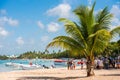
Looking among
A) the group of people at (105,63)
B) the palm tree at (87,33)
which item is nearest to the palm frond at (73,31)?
the palm tree at (87,33)

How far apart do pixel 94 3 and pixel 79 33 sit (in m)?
2.64

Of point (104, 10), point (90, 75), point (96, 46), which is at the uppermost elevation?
point (104, 10)

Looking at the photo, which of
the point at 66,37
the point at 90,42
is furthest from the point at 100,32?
the point at 66,37

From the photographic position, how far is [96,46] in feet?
71.5

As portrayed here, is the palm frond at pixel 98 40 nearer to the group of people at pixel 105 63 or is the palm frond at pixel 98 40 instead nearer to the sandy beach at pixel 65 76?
the sandy beach at pixel 65 76

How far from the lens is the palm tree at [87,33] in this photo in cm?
2150

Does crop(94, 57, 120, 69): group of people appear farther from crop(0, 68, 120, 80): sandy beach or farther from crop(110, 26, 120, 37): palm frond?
crop(110, 26, 120, 37): palm frond

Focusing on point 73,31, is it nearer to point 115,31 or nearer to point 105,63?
point 115,31

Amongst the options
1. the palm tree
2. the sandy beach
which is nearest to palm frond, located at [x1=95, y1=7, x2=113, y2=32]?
the palm tree

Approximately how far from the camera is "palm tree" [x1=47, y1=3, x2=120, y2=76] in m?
21.5

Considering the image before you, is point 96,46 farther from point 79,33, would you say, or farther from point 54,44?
point 54,44

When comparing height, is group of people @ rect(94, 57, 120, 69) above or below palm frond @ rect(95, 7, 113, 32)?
below

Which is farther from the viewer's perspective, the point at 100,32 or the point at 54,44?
the point at 54,44

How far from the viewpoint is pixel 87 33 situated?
21.7 meters
